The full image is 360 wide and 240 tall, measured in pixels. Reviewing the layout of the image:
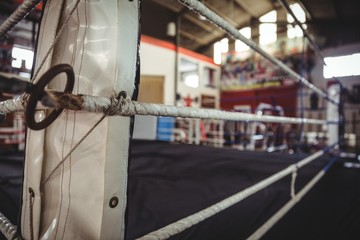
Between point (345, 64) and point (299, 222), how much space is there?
7087mm

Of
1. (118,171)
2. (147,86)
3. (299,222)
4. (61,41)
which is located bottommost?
(299,222)

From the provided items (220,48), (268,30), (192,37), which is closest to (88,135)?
(192,37)

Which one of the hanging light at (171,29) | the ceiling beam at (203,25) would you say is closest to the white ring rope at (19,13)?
the hanging light at (171,29)

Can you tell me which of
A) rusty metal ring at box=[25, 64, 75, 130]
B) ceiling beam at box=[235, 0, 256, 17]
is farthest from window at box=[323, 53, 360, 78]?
rusty metal ring at box=[25, 64, 75, 130]

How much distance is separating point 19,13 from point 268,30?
25.7 ft

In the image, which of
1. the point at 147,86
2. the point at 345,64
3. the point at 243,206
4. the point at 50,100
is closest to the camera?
the point at 50,100

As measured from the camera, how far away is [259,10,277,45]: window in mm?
7078

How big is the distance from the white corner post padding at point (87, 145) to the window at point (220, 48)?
8.01 m

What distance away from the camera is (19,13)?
0.45m

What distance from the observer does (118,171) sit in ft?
1.20

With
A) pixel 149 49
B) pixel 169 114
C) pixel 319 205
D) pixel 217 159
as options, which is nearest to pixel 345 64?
pixel 149 49

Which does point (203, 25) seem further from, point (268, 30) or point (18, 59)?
point (18, 59)

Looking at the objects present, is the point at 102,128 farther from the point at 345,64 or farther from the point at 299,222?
the point at 345,64

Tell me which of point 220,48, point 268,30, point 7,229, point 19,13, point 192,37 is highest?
point 268,30
